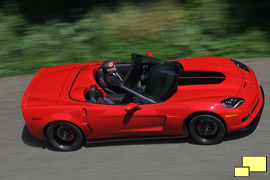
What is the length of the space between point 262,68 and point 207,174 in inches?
168

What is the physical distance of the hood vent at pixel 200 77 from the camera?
257 inches

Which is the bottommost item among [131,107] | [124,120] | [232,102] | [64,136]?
[64,136]

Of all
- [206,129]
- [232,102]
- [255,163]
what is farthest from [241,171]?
[232,102]

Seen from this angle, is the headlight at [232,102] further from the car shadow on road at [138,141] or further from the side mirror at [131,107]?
the side mirror at [131,107]

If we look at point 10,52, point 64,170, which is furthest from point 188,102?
point 10,52

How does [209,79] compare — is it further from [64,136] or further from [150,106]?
[64,136]

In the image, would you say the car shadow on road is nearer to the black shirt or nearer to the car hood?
the car hood

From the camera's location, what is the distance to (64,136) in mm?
6617

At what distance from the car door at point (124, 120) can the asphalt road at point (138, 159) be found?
38cm

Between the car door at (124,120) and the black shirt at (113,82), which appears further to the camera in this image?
the black shirt at (113,82)

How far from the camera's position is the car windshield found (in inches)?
247

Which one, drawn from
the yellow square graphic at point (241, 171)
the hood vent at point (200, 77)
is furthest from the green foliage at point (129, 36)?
the yellow square graphic at point (241, 171)

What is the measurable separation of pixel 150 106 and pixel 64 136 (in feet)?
5.43

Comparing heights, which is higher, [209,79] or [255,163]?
[209,79]
